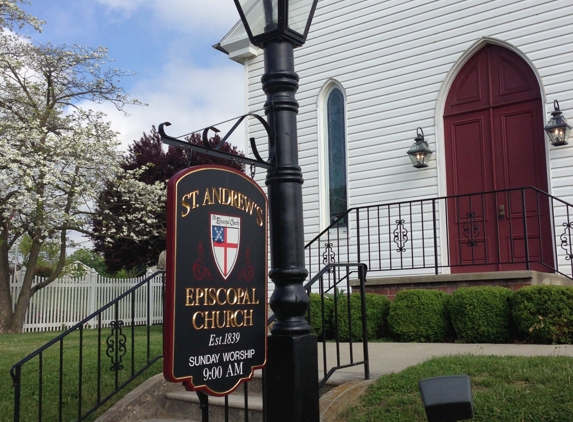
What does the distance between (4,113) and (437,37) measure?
37.3ft

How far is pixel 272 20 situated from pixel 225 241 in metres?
1.30

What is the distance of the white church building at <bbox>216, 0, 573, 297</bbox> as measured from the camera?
9094 mm

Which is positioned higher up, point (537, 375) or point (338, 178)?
point (338, 178)

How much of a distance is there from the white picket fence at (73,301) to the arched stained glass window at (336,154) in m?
7.11

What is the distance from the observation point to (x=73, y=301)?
59.2 ft

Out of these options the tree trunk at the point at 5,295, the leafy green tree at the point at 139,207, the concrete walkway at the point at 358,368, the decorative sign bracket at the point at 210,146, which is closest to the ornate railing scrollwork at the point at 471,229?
the concrete walkway at the point at 358,368

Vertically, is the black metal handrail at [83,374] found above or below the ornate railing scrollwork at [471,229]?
below

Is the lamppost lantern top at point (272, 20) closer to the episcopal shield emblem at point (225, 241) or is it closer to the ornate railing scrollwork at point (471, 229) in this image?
the episcopal shield emblem at point (225, 241)

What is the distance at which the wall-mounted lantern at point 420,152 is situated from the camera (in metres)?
10.0

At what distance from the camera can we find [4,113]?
16.1 meters

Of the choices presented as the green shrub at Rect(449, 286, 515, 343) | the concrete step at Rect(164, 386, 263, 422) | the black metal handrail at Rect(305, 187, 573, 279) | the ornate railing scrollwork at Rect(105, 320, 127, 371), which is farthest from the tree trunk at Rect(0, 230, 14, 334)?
the green shrub at Rect(449, 286, 515, 343)

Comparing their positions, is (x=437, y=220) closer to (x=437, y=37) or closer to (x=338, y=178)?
(x=338, y=178)

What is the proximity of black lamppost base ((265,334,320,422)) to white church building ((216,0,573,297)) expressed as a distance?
17.0 ft

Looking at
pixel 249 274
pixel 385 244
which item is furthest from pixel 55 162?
pixel 249 274
